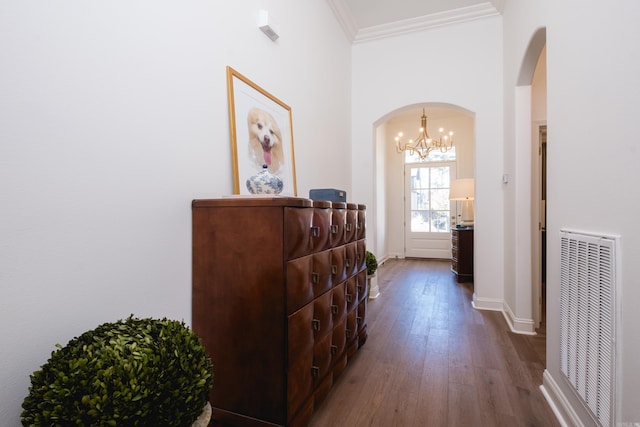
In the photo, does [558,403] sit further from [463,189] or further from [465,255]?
[463,189]

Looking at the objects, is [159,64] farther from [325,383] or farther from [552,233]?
[552,233]

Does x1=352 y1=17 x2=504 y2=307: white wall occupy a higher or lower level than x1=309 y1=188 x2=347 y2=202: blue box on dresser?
higher

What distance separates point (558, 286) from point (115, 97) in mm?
2349

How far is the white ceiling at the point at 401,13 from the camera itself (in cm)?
361

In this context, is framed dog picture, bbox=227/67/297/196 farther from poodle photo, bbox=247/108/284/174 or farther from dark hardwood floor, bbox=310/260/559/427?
dark hardwood floor, bbox=310/260/559/427

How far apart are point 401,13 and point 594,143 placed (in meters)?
3.25

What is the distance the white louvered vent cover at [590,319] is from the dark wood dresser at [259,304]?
1.20 meters

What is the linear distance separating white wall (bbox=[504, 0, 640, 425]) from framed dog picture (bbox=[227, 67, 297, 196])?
1.64 metres

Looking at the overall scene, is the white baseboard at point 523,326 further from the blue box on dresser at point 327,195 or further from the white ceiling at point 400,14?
the white ceiling at point 400,14

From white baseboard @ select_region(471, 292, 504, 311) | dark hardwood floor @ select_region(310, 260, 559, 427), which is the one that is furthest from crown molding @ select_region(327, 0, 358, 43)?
white baseboard @ select_region(471, 292, 504, 311)

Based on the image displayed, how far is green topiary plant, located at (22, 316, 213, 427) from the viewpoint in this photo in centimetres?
81

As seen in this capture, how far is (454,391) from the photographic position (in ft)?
6.37

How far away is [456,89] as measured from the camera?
380 centimetres

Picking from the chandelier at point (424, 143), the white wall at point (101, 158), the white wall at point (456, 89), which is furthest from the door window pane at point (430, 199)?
the white wall at point (101, 158)
